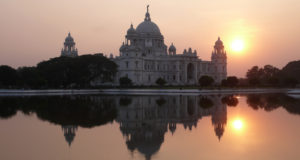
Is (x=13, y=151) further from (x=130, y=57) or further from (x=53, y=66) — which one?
(x=130, y=57)

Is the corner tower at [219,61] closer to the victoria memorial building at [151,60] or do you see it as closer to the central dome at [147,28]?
the victoria memorial building at [151,60]

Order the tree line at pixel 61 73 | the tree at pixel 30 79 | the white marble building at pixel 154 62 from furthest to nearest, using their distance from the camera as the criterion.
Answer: the white marble building at pixel 154 62 < the tree line at pixel 61 73 < the tree at pixel 30 79

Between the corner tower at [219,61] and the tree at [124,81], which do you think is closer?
the tree at [124,81]

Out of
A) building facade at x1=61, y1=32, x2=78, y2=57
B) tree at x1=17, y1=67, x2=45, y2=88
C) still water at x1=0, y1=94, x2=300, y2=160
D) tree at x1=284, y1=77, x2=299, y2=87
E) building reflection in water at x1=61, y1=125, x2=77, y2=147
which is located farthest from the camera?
building facade at x1=61, y1=32, x2=78, y2=57

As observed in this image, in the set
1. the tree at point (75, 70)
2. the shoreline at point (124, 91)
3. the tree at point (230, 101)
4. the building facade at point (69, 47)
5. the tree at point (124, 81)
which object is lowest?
the tree at point (230, 101)

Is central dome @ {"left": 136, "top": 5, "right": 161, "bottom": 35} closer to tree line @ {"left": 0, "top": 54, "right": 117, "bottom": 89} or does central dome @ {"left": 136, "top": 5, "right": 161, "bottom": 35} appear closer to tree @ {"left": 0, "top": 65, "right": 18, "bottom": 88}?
tree line @ {"left": 0, "top": 54, "right": 117, "bottom": 89}

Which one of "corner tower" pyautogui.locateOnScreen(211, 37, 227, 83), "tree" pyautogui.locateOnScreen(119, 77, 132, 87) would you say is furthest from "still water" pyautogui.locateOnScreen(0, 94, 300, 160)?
"corner tower" pyautogui.locateOnScreen(211, 37, 227, 83)

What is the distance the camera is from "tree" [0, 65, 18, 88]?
67.1 m

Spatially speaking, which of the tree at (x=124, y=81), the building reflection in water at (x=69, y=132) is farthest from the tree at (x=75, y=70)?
the building reflection in water at (x=69, y=132)

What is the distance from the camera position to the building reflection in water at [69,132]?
15.1 meters

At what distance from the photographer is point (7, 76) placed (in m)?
67.7

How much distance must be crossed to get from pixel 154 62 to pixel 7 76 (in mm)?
37167

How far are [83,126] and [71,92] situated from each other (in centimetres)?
4432

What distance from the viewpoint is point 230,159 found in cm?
1157
